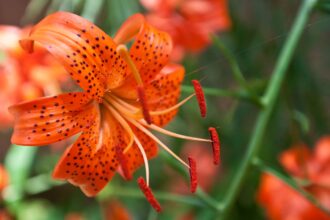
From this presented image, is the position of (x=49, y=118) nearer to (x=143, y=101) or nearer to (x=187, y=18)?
(x=143, y=101)

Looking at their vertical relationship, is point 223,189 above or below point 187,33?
below

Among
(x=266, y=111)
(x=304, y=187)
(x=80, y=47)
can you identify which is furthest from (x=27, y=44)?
(x=304, y=187)

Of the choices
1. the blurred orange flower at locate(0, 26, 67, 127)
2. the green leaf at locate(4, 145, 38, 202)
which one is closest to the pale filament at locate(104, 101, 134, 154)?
the blurred orange flower at locate(0, 26, 67, 127)

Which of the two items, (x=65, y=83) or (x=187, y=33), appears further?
(x=187, y=33)

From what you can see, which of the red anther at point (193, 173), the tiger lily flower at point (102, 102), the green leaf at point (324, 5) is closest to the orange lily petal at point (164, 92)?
the tiger lily flower at point (102, 102)

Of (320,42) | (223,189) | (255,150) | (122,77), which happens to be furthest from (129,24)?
(320,42)

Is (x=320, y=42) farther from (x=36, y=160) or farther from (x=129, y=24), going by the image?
(x=129, y=24)
